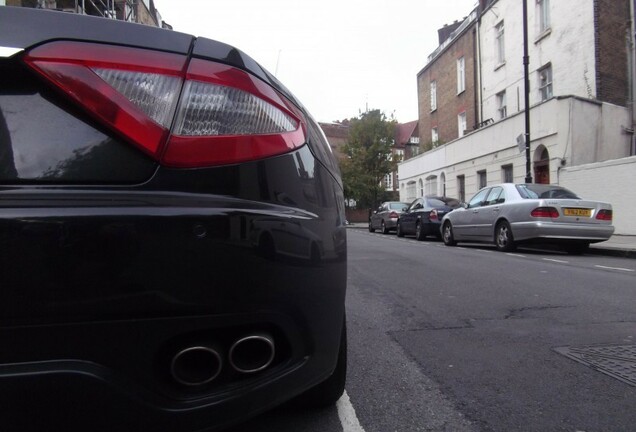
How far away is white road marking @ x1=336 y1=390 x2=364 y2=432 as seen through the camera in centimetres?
216

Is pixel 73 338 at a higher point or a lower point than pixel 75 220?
lower

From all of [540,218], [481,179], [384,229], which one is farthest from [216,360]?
[481,179]

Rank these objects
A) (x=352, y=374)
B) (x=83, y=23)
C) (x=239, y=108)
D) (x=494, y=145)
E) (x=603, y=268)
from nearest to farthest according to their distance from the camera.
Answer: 1. (x=83, y=23)
2. (x=239, y=108)
3. (x=352, y=374)
4. (x=603, y=268)
5. (x=494, y=145)

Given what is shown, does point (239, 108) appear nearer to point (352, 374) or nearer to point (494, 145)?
point (352, 374)

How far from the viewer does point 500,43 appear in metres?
21.8

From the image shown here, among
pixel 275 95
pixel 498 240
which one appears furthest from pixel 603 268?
pixel 275 95

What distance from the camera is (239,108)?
152 centimetres

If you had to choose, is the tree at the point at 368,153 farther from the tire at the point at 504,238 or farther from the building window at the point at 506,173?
the tire at the point at 504,238

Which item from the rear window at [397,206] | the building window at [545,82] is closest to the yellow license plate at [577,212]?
the rear window at [397,206]

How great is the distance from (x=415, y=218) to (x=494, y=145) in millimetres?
6846

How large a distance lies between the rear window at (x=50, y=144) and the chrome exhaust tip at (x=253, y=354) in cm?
57

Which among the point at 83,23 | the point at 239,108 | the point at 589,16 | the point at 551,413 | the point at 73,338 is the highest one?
the point at 589,16

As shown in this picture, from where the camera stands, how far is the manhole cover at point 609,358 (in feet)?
9.27

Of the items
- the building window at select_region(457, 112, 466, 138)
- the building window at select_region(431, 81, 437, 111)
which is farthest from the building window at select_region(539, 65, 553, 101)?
the building window at select_region(431, 81, 437, 111)
